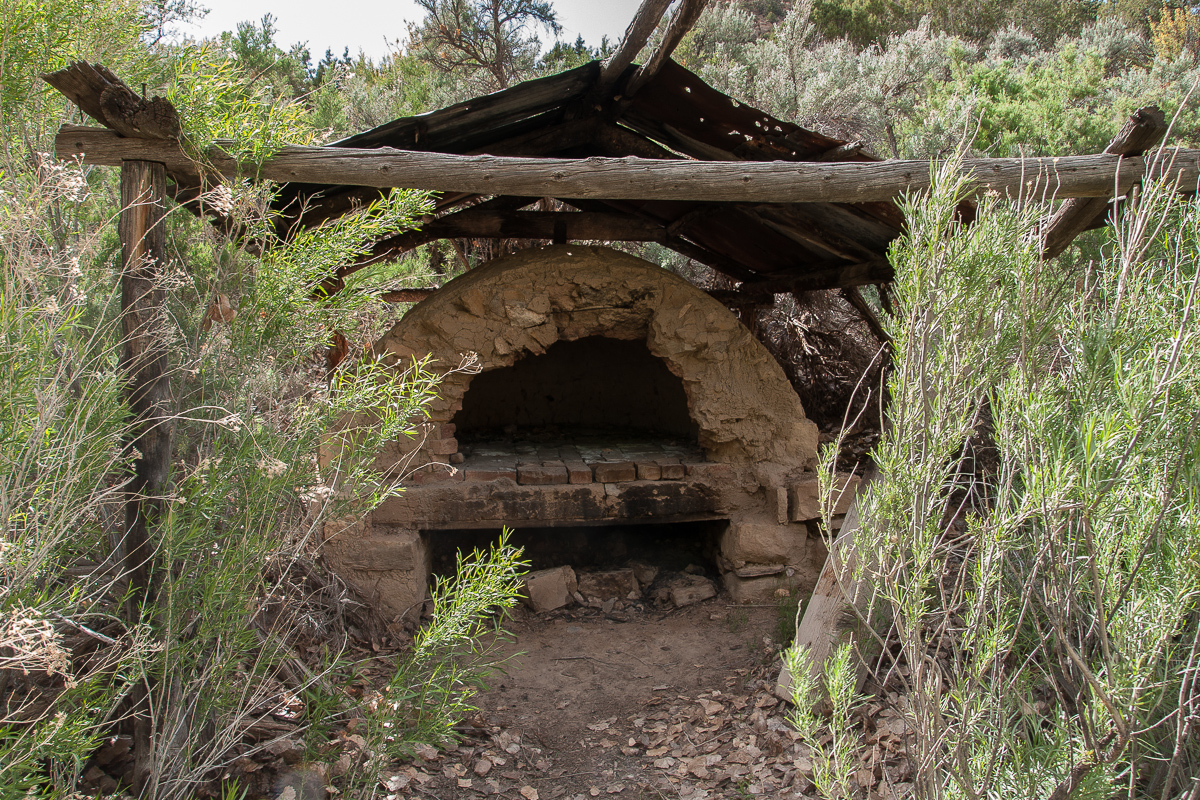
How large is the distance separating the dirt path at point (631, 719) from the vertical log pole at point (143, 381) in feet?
3.80

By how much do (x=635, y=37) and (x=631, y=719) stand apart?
314 centimetres

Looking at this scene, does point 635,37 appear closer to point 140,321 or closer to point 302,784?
point 140,321

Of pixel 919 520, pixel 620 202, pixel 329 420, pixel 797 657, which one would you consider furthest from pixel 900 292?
pixel 620 202

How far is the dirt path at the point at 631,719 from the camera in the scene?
2.79m

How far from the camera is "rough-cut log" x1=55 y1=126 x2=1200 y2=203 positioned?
106 inches

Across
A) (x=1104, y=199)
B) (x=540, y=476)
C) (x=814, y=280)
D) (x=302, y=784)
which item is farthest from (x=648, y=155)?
(x=302, y=784)

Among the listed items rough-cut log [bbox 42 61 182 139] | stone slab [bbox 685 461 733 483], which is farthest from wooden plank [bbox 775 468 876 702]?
rough-cut log [bbox 42 61 182 139]

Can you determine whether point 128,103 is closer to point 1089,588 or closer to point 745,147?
point 745,147

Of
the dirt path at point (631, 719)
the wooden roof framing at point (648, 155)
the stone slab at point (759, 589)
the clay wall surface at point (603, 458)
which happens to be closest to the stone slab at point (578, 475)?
the clay wall surface at point (603, 458)

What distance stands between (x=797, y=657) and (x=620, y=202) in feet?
12.4

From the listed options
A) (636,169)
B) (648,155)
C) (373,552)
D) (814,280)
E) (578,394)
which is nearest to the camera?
(636,169)

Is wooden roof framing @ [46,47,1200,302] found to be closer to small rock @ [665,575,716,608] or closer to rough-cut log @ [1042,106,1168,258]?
rough-cut log @ [1042,106,1168,258]

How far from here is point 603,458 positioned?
4684 millimetres

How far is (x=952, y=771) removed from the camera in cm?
194
